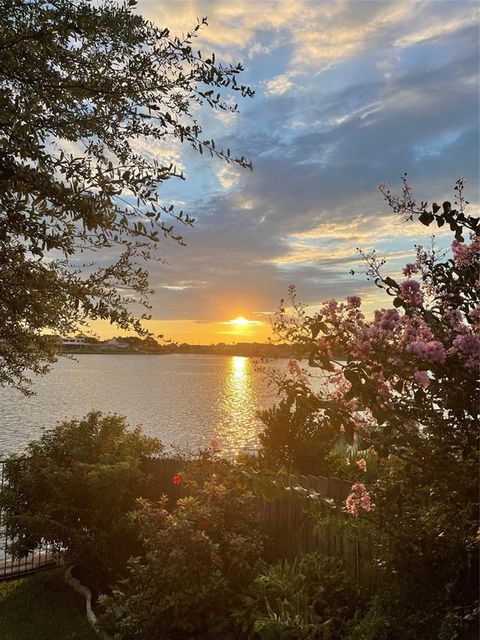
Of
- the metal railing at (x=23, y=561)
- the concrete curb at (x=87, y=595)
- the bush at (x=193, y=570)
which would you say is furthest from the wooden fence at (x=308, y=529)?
the metal railing at (x=23, y=561)

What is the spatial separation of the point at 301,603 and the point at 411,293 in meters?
4.02

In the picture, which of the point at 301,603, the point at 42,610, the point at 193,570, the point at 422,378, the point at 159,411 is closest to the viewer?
the point at 422,378

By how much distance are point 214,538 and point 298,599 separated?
1.79 m

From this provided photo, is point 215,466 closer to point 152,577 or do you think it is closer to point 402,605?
point 152,577

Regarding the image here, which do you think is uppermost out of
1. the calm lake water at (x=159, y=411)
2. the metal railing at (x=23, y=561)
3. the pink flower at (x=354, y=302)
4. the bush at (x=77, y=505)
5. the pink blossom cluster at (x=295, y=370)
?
the pink flower at (x=354, y=302)

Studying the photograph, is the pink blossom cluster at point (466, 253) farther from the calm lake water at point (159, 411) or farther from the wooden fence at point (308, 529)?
the calm lake water at point (159, 411)

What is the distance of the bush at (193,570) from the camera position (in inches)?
263

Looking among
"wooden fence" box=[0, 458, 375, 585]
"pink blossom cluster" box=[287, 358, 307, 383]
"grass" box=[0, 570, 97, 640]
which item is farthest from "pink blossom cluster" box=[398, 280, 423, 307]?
"grass" box=[0, 570, 97, 640]

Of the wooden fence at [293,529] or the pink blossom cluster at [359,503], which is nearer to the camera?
the pink blossom cluster at [359,503]

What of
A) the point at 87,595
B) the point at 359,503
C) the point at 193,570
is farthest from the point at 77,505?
the point at 359,503

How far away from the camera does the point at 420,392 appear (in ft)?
12.5

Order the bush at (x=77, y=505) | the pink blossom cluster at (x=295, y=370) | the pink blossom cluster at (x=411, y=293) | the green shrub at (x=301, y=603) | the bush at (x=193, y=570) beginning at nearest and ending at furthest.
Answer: the pink blossom cluster at (x=411, y=293) → the pink blossom cluster at (x=295, y=370) → the green shrub at (x=301, y=603) → the bush at (x=193, y=570) → the bush at (x=77, y=505)

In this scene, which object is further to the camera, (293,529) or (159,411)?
(159,411)

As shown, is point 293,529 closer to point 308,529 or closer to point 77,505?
point 308,529
